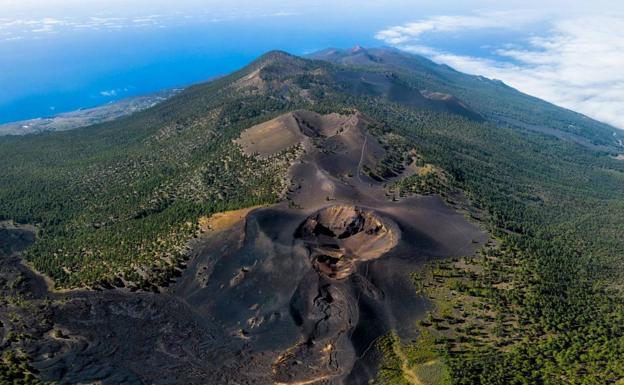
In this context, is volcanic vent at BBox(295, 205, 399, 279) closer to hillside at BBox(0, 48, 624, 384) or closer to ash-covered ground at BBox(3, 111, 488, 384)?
ash-covered ground at BBox(3, 111, 488, 384)

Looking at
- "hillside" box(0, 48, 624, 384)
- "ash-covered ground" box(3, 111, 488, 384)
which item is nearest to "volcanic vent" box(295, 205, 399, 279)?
"ash-covered ground" box(3, 111, 488, 384)

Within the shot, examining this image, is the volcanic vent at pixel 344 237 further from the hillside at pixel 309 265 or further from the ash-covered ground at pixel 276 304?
the hillside at pixel 309 265

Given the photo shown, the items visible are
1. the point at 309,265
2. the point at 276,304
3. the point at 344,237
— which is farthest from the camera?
the point at 344,237

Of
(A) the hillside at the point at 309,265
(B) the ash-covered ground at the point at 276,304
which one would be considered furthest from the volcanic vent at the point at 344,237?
(A) the hillside at the point at 309,265

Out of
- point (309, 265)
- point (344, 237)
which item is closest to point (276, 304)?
point (309, 265)

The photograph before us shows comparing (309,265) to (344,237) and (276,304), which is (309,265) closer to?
(276,304)

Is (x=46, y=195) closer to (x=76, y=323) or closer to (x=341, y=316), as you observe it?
(x=76, y=323)

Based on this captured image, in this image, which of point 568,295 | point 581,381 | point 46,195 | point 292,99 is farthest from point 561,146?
point 46,195
